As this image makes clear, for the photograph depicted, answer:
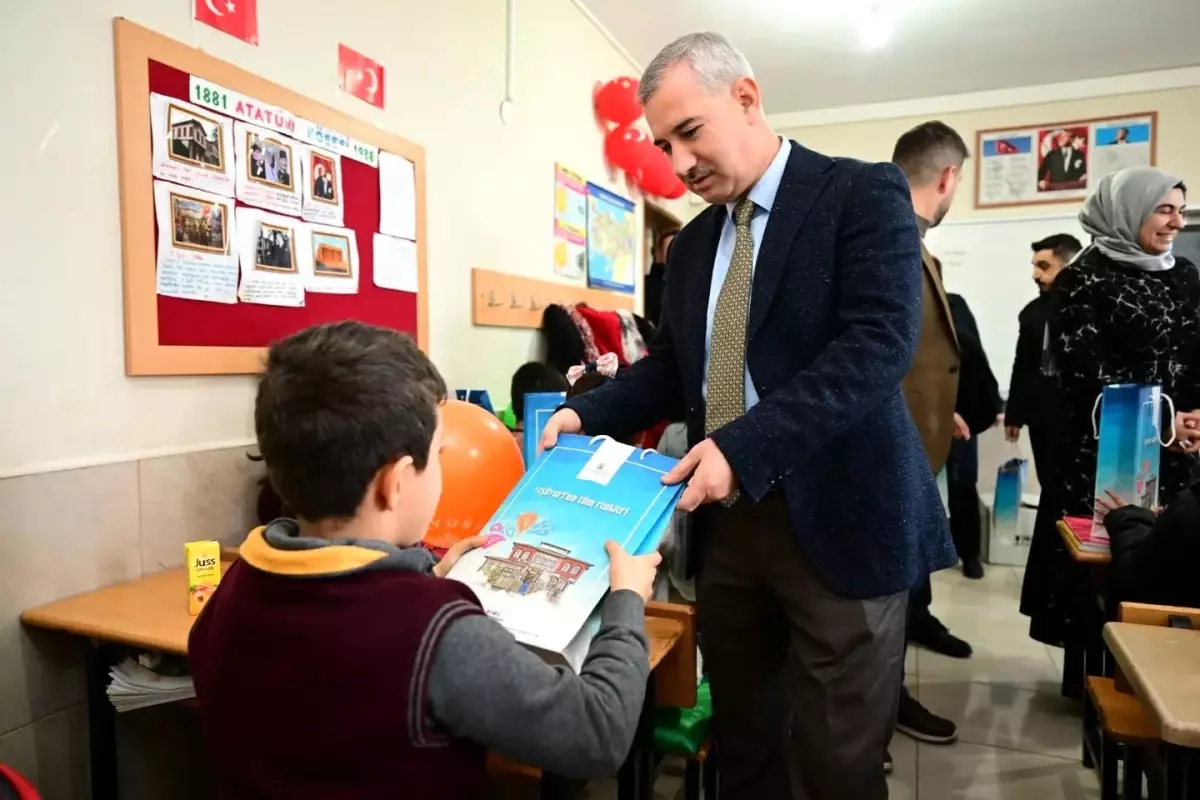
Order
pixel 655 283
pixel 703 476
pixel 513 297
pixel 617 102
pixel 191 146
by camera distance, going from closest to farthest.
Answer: pixel 703 476
pixel 191 146
pixel 513 297
pixel 617 102
pixel 655 283

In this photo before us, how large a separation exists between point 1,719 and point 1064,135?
5100mm

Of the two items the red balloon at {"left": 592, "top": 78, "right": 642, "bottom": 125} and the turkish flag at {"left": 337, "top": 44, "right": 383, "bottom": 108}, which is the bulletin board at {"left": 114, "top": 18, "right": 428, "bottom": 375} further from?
the red balloon at {"left": 592, "top": 78, "right": 642, "bottom": 125}

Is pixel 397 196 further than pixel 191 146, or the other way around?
pixel 397 196

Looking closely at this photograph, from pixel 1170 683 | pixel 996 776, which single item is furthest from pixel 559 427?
pixel 996 776

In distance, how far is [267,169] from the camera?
1.68 meters

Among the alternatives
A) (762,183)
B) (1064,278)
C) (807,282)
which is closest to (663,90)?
(762,183)

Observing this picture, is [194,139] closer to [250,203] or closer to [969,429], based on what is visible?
[250,203]

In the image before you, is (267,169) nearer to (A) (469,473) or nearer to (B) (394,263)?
(B) (394,263)

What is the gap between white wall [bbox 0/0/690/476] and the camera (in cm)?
126

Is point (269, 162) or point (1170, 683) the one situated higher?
point (269, 162)

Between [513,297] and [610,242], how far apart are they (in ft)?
3.44

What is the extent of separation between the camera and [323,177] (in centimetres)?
184


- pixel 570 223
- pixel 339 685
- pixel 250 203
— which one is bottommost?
pixel 339 685

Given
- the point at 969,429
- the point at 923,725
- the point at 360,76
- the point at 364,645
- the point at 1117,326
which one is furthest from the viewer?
the point at 969,429
